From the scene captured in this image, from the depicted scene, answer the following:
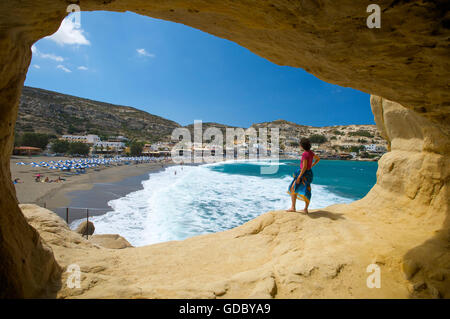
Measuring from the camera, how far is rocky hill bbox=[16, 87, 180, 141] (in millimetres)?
69312

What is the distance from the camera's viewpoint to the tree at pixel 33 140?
1941 inches

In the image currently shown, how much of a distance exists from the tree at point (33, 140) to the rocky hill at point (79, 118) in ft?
40.7

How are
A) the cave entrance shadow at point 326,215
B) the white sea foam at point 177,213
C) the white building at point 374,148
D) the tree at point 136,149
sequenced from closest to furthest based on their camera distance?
the cave entrance shadow at point 326,215
the white sea foam at point 177,213
the tree at point 136,149
the white building at point 374,148

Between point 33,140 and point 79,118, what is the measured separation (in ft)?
132

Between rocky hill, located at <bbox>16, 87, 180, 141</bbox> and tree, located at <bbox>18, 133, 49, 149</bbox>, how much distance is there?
12.4 m

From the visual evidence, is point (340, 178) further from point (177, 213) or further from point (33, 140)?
point (33, 140)

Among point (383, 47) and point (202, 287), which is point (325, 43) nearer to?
point (383, 47)

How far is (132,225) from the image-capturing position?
9.75 meters

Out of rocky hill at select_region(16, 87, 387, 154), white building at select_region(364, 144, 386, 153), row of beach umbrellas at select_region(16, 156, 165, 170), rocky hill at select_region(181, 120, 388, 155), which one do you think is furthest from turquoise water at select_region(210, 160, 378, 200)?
rocky hill at select_region(16, 87, 387, 154)

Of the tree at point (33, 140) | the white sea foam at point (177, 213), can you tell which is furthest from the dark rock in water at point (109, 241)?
the tree at point (33, 140)

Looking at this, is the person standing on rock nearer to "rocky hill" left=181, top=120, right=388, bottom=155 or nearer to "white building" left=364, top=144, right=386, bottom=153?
"rocky hill" left=181, top=120, right=388, bottom=155

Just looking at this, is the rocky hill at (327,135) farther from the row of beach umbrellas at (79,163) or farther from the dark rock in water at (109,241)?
the dark rock in water at (109,241)

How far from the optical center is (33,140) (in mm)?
50062

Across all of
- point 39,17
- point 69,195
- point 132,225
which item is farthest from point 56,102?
point 39,17
